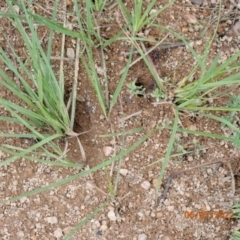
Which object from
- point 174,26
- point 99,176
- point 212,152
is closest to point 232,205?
point 212,152

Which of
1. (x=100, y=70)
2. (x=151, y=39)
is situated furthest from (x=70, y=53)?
(x=151, y=39)

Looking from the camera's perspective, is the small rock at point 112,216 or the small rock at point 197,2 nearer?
the small rock at point 112,216

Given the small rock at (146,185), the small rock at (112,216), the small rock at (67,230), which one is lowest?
the small rock at (67,230)

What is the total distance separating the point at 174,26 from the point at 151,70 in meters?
0.22

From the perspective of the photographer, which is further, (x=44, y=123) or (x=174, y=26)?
(x=174, y=26)

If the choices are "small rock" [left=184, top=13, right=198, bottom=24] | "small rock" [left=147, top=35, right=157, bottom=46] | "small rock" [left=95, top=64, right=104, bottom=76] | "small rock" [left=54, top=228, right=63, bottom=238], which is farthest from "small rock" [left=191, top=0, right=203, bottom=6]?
"small rock" [left=54, top=228, right=63, bottom=238]

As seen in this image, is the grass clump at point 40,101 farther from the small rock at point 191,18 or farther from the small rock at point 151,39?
the small rock at point 191,18

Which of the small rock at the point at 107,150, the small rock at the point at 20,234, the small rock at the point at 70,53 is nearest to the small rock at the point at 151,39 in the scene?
the small rock at the point at 70,53

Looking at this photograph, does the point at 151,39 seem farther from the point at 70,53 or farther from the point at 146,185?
the point at 146,185

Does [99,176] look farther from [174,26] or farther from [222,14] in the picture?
[222,14]

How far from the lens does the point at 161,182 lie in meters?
1.26

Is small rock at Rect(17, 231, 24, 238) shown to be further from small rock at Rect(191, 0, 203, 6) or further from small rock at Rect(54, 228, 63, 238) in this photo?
small rock at Rect(191, 0, 203, 6)

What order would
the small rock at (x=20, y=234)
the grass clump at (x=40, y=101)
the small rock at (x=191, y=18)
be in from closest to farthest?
the grass clump at (x=40, y=101)
the small rock at (x=20, y=234)
the small rock at (x=191, y=18)

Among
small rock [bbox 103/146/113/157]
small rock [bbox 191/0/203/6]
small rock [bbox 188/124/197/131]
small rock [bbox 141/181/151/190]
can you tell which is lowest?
small rock [bbox 141/181/151/190]
